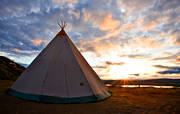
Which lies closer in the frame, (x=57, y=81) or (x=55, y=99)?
(x=55, y=99)

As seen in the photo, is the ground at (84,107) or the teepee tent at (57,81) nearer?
the ground at (84,107)

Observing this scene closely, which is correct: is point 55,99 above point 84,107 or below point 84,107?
above

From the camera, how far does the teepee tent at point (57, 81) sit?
172 inches

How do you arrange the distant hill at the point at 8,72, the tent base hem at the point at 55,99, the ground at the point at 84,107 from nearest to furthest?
the ground at the point at 84,107 < the tent base hem at the point at 55,99 < the distant hill at the point at 8,72

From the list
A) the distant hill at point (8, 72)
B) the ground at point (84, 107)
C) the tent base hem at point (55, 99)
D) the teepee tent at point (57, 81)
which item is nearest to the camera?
the ground at point (84, 107)

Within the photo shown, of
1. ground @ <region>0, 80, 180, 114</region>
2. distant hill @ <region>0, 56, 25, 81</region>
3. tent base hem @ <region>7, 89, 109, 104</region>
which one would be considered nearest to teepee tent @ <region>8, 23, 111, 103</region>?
tent base hem @ <region>7, 89, 109, 104</region>

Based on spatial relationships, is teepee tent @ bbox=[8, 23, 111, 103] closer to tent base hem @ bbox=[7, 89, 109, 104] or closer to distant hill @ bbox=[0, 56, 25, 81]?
tent base hem @ bbox=[7, 89, 109, 104]

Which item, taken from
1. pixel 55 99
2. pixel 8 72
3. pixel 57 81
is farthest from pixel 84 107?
pixel 8 72

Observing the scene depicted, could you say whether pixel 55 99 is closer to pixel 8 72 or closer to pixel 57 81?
pixel 57 81

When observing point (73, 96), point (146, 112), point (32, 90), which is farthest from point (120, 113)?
point (32, 90)

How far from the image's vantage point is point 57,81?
4.74 m

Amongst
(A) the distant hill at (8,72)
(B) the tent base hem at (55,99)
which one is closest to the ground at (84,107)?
(B) the tent base hem at (55,99)

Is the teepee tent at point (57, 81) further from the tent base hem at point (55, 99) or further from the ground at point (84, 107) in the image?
the ground at point (84, 107)

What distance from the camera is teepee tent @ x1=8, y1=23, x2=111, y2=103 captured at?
4371mm
